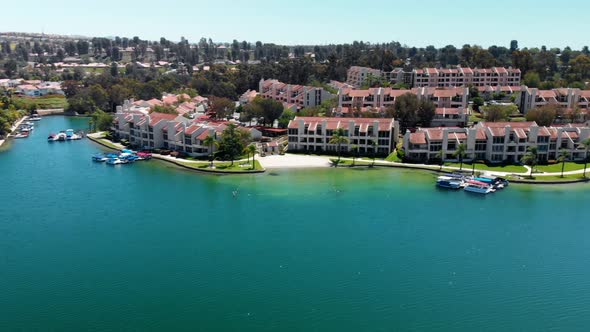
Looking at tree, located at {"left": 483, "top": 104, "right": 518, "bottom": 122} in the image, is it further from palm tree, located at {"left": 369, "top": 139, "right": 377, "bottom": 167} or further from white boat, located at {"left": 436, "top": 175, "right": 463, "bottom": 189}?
white boat, located at {"left": 436, "top": 175, "right": 463, "bottom": 189}

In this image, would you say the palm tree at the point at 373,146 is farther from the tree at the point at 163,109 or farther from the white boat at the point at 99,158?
the tree at the point at 163,109

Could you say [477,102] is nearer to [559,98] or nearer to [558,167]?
[559,98]

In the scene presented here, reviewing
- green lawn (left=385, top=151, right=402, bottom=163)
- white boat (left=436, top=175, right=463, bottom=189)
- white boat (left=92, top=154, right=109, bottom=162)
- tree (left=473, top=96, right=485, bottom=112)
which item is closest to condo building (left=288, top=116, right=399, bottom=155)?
green lawn (left=385, top=151, right=402, bottom=163)

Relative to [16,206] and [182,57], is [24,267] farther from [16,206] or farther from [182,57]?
[182,57]

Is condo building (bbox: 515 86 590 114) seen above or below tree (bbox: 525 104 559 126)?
above

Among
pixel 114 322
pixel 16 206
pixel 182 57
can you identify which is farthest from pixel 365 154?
pixel 182 57

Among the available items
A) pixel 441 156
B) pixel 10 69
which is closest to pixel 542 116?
pixel 441 156

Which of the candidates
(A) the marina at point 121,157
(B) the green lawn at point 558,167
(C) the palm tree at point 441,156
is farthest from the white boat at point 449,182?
(A) the marina at point 121,157
